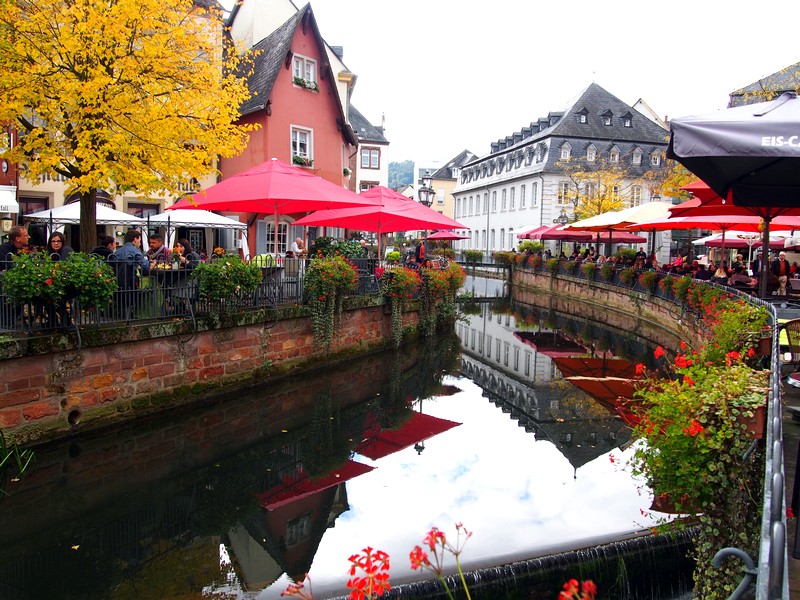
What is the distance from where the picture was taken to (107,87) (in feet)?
35.1

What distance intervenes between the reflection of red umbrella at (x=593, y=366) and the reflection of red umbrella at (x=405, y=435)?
4881 millimetres

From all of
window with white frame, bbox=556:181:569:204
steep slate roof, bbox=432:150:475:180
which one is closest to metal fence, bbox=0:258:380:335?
window with white frame, bbox=556:181:569:204

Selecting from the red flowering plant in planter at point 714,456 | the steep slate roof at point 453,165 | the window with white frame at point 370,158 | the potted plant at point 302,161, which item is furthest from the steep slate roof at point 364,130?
the red flowering plant in planter at point 714,456

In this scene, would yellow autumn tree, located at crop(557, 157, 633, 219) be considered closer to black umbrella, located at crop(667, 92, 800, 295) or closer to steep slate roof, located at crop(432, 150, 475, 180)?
black umbrella, located at crop(667, 92, 800, 295)

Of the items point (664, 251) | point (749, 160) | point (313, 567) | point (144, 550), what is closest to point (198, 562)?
point (144, 550)

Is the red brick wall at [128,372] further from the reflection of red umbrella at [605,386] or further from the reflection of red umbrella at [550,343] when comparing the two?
the reflection of red umbrella at [550,343]

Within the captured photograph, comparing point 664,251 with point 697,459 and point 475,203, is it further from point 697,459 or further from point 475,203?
point 697,459

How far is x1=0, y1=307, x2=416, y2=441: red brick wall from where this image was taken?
26.5 feet

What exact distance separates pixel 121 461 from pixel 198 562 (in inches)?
105

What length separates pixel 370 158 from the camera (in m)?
51.1

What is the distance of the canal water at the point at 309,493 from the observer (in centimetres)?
601

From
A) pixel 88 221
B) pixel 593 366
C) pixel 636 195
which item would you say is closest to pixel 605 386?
pixel 593 366

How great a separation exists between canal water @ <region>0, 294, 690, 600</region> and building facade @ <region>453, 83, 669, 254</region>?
34.3m

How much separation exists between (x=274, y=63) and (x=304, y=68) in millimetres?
1338
